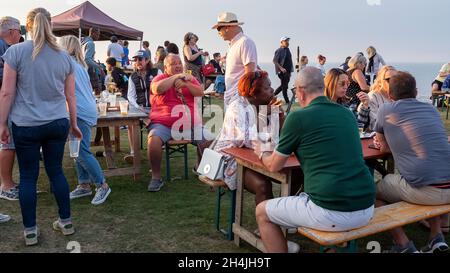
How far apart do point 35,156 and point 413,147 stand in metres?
2.55

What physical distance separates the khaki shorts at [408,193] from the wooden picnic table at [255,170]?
22cm

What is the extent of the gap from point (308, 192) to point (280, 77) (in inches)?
398

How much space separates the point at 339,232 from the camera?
2387mm

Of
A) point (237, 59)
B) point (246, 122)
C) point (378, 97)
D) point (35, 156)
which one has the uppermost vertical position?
point (237, 59)

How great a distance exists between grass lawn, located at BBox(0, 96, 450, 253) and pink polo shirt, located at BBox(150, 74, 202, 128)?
0.71 m

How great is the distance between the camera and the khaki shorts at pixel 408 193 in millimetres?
2930

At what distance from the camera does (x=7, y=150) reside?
4.14 metres

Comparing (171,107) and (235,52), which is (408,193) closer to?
(235,52)

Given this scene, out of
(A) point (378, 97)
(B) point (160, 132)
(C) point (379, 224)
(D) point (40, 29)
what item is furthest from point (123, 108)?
(C) point (379, 224)

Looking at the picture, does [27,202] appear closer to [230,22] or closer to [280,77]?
[230,22]

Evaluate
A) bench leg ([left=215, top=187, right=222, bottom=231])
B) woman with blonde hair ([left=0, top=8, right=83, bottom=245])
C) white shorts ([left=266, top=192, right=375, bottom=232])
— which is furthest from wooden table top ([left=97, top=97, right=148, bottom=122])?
white shorts ([left=266, top=192, right=375, bottom=232])

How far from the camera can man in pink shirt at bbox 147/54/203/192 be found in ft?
15.3

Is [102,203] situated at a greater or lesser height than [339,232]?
lesser

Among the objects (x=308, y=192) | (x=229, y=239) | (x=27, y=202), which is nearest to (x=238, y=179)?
(x=229, y=239)
